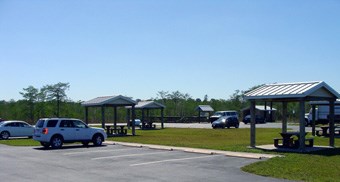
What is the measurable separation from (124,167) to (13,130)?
2036 cm

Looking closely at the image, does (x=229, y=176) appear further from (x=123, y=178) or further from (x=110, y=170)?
(x=110, y=170)

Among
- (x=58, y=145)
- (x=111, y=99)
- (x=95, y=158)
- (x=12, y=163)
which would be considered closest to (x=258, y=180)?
(x=95, y=158)

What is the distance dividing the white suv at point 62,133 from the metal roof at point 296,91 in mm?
9050

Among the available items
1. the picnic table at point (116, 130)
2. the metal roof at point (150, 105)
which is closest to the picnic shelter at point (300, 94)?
the picnic table at point (116, 130)

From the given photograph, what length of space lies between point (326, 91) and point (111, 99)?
694 inches

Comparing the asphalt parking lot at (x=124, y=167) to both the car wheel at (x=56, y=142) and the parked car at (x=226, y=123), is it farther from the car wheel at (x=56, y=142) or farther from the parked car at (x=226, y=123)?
the parked car at (x=226, y=123)

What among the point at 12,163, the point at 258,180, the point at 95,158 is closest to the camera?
the point at 258,180

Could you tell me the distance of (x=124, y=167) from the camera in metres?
14.5

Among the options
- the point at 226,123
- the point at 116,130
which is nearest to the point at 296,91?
the point at 116,130

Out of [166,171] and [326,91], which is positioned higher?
[326,91]

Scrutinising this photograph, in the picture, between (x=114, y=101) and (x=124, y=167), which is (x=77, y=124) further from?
(x=124, y=167)

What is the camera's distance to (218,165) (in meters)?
14.7

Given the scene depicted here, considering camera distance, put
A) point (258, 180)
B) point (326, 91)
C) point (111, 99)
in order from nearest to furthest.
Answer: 1. point (258, 180)
2. point (326, 91)
3. point (111, 99)

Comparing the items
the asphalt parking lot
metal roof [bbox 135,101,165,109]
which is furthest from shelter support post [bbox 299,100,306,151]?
metal roof [bbox 135,101,165,109]
